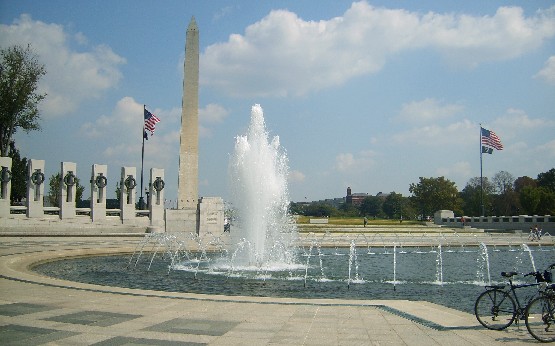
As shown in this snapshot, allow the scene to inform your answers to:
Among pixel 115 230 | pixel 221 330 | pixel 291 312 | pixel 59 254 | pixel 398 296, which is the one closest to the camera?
pixel 221 330

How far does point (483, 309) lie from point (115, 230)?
110 ft

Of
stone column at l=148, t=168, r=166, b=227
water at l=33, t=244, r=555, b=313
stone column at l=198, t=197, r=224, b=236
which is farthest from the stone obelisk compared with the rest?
water at l=33, t=244, r=555, b=313

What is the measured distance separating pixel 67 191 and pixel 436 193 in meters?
67.5

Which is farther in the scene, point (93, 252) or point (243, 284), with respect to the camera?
point (93, 252)

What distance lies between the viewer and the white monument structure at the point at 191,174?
35969mm

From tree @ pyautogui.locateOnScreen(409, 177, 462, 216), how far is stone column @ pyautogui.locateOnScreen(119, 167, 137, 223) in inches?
2473

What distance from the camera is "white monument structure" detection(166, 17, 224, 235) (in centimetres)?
3597

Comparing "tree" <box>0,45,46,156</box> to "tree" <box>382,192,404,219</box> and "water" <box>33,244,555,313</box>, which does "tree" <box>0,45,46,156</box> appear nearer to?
"water" <box>33,244,555,313</box>

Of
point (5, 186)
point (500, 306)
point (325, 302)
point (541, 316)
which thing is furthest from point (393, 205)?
point (541, 316)

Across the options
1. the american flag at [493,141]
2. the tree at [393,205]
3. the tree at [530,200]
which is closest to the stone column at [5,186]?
the american flag at [493,141]

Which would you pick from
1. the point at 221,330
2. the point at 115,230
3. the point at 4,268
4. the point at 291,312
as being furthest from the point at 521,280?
the point at 115,230

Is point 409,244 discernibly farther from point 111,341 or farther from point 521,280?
point 111,341

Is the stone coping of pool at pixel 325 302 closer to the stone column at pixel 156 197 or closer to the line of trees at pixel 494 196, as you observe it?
the stone column at pixel 156 197

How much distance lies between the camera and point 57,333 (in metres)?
7.43
